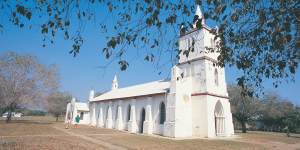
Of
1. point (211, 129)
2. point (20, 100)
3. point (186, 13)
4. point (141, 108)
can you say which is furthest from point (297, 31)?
point (20, 100)

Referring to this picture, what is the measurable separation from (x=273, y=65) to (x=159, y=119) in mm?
21719

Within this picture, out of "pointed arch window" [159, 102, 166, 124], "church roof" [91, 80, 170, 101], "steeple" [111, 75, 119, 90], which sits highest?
"steeple" [111, 75, 119, 90]

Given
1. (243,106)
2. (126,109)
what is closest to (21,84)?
(126,109)

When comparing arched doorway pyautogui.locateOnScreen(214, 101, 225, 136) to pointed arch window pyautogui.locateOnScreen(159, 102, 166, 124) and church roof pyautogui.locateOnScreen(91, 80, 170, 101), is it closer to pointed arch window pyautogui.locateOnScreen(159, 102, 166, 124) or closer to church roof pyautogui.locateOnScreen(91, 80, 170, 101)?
pointed arch window pyautogui.locateOnScreen(159, 102, 166, 124)

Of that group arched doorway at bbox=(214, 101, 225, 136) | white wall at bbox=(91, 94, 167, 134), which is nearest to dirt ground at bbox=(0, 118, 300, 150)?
arched doorway at bbox=(214, 101, 225, 136)

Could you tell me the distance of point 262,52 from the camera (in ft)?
25.5

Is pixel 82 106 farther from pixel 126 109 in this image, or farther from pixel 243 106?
pixel 243 106

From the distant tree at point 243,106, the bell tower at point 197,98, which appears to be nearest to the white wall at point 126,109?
the bell tower at point 197,98

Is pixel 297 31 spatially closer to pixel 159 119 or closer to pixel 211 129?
pixel 211 129

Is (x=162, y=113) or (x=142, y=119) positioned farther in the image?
(x=142, y=119)

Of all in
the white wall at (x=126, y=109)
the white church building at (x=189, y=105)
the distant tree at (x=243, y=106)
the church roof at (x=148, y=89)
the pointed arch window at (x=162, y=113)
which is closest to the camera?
the white church building at (x=189, y=105)

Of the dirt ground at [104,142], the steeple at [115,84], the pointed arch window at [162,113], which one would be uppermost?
the steeple at [115,84]

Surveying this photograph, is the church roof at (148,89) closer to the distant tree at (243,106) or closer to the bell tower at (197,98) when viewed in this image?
the bell tower at (197,98)

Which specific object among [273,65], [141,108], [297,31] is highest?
[297,31]
